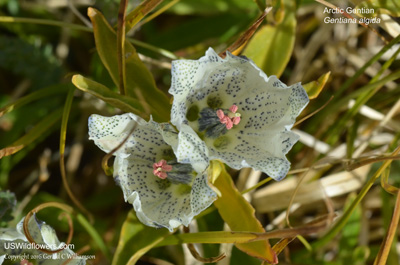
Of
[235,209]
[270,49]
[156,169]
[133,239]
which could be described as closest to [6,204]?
[133,239]

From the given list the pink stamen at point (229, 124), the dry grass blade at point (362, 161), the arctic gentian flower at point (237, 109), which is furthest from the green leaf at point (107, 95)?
the dry grass blade at point (362, 161)

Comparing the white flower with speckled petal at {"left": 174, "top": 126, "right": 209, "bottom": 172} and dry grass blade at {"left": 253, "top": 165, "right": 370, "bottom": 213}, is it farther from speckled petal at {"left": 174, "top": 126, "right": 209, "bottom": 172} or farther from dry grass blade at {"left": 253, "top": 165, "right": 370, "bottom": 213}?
dry grass blade at {"left": 253, "top": 165, "right": 370, "bottom": 213}

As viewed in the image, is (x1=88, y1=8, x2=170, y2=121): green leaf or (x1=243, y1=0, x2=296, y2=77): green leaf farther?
(x1=243, y1=0, x2=296, y2=77): green leaf

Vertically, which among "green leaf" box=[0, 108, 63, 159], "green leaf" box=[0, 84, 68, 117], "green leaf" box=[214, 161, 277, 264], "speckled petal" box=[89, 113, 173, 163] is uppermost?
"speckled petal" box=[89, 113, 173, 163]

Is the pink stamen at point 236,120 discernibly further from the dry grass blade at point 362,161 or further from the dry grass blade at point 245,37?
the dry grass blade at point 362,161

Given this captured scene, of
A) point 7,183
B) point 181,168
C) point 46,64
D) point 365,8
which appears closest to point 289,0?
point 365,8

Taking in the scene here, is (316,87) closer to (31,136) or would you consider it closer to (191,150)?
(191,150)

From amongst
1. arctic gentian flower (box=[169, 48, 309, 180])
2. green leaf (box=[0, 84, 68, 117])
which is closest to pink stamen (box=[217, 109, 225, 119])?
arctic gentian flower (box=[169, 48, 309, 180])
